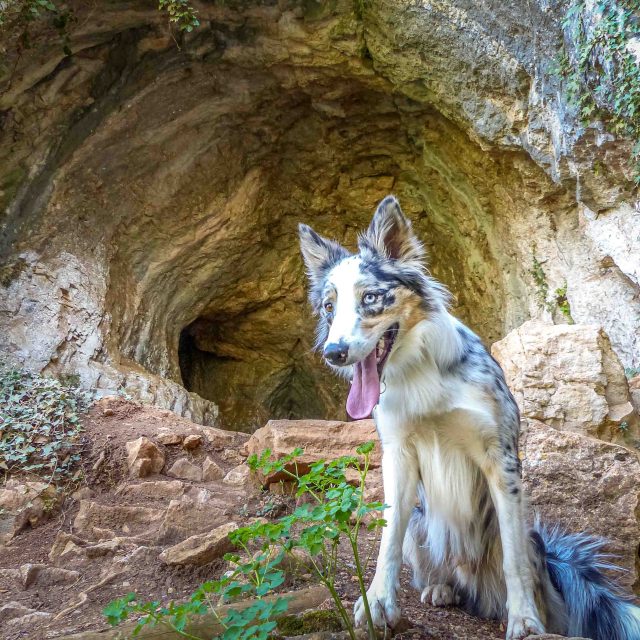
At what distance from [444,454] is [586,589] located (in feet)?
2.93

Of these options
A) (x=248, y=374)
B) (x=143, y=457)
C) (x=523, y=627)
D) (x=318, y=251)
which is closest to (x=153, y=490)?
(x=143, y=457)

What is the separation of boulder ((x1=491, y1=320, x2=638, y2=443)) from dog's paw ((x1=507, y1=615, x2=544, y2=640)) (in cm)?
217

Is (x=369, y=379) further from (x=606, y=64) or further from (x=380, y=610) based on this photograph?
(x=606, y=64)

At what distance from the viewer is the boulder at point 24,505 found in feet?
13.8

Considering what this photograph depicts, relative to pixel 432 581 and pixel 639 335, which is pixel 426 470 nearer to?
pixel 432 581

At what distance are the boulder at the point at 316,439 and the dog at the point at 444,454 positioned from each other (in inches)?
68.6

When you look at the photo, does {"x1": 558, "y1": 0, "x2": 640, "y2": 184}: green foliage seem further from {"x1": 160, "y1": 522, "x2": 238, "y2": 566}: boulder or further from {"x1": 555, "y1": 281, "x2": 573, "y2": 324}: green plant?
{"x1": 160, "y1": 522, "x2": 238, "y2": 566}: boulder

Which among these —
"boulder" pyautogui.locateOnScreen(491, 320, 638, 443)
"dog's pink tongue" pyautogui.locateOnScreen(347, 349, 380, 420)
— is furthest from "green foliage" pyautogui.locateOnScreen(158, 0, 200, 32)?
"dog's pink tongue" pyautogui.locateOnScreen(347, 349, 380, 420)

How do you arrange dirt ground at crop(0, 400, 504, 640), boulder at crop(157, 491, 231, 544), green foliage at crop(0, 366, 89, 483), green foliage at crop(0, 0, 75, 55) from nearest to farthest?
dirt ground at crop(0, 400, 504, 640)
boulder at crop(157, 491, 231, 544)
green foliage at crop(0, 366, 89, 483)
green foliage at crop(0, 0, 75, 55)

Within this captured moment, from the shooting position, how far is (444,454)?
2947mm

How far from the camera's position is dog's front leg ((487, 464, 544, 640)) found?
2609mm

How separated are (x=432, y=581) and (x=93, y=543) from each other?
2.01m

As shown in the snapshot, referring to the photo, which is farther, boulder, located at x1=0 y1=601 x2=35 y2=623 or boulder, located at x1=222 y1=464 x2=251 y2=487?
boulder, located at x1=222 y1=464 x2=251 y2=487

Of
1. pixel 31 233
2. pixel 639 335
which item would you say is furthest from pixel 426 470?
pixel 31 233
